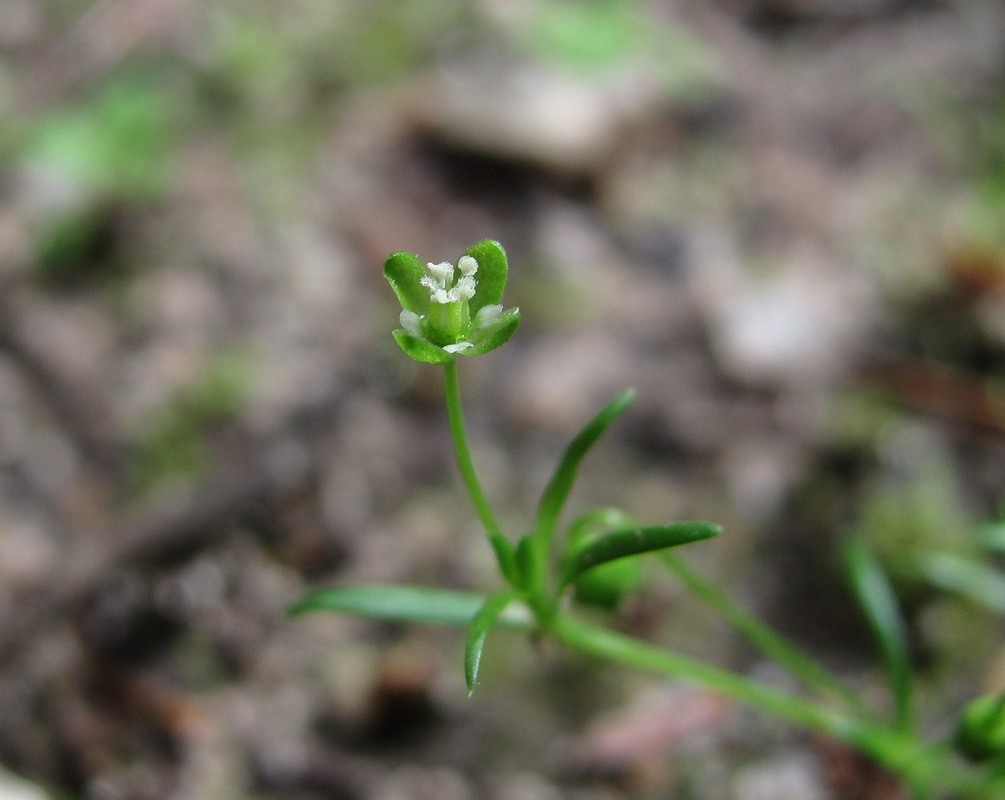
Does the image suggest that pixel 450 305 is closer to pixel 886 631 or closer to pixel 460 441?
pixel 460 441

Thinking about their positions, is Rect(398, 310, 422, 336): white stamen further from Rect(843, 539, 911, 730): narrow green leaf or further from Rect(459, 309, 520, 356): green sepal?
Rect(843, 539, 911, 730): narrow green leaf

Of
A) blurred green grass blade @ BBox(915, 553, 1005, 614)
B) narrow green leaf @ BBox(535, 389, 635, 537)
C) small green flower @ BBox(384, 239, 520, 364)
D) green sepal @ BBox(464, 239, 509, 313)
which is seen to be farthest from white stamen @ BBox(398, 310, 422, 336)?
blurred green grass blade @ BBox(915, 553, 1005, 614)

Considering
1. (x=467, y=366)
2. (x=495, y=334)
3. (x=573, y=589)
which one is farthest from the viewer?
(x=467, y=366)

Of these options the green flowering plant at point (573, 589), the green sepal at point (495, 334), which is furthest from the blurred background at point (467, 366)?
the green sepal at point (495, 334)

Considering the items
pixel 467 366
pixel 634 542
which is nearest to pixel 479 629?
pixel 634 542

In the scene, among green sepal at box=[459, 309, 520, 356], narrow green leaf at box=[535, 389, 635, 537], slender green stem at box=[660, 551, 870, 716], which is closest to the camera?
green sepal at box=[459, 309, 520, 356]

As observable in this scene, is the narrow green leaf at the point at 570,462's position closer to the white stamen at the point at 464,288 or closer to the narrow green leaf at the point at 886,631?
the white stamen at the point at 464,288
